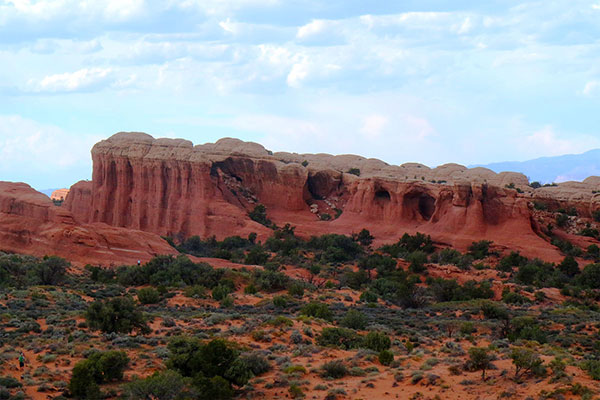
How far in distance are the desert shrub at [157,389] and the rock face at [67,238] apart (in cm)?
2809

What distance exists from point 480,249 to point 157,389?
37.8m

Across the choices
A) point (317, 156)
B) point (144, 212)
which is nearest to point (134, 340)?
point (144, 212)

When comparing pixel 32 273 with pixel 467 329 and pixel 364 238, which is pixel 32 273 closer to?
pixel 467 329

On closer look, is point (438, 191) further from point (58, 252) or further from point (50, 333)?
point (50, 333)

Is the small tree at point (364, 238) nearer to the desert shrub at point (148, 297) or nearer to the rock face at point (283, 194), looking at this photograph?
the rock face at point (283, 194)

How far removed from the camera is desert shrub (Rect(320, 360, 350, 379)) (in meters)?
19.8

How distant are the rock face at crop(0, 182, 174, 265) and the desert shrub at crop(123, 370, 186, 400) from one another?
2809cm

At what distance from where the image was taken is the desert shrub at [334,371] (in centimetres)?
1975

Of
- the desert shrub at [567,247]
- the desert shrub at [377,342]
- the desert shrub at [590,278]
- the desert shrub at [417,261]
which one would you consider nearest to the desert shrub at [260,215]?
the desert shrub at [417,261]

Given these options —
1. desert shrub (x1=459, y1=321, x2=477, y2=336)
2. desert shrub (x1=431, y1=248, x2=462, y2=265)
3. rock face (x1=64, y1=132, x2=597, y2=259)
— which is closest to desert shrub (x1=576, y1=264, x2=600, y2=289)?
desert shrub (x1=431, y1=248, x2=462, y2=265)

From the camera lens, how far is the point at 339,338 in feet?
79.0

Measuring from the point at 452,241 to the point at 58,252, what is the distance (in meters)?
28.0

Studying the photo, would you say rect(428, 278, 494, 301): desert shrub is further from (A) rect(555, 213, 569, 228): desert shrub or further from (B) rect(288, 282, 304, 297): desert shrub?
(A) rect(555, 213, 569, 228): desert shrub

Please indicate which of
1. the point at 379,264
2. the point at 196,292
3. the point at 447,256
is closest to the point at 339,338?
the point at 196,292
